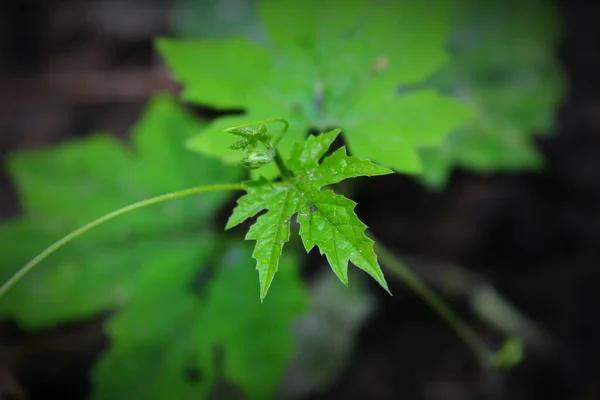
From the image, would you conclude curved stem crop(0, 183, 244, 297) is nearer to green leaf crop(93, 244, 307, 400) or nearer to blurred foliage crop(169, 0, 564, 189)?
green leaf crop(93, 244, 307, 400)

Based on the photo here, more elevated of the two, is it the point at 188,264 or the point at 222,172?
the point at 222,172

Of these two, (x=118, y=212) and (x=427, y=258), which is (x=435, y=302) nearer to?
(x=427, y=258)

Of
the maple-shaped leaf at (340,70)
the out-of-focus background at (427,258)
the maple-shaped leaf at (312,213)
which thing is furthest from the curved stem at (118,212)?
the out-of-focus background at (427,258)

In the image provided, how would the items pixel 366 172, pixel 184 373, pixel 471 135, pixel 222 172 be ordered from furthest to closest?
pixel 471 135 < pixel 222 172 < pixel 184 373 < pixel 366 172

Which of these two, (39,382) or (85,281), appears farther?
(39,382)

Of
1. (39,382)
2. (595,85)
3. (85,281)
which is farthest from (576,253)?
(39,382)

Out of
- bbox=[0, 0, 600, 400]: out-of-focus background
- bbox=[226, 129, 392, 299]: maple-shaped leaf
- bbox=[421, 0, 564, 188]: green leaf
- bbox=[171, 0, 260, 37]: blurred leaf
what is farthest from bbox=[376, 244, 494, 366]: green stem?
bbox=[171, 0, 260, 37]: blurred leaf

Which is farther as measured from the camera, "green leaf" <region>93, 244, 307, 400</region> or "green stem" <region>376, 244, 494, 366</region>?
"green leaf" <region>93, 244, 307, 400</region>

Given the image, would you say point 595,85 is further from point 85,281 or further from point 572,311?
point 85,281
